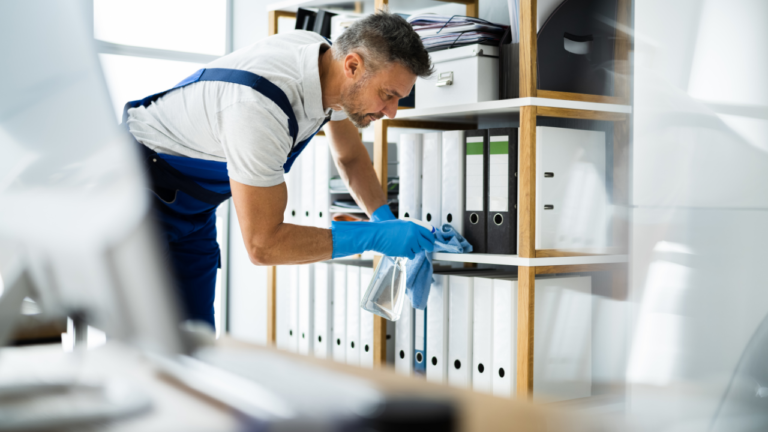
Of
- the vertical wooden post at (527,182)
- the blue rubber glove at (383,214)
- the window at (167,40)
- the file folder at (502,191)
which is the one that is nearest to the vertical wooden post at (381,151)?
the blue rubber glove at (383,214)

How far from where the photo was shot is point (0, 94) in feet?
0.53

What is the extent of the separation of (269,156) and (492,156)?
1.93 feet

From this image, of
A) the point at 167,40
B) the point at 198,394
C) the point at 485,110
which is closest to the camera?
the point at 198,394

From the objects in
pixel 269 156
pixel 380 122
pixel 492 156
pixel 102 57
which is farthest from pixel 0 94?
pixel 380 122

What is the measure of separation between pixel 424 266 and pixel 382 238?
0.18m

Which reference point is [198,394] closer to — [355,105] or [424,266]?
[355,105]

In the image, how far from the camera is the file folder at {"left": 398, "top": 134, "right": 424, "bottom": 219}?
1.73 m

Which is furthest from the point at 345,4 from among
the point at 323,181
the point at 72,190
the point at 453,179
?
the point at 72,190

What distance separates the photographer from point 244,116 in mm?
1222

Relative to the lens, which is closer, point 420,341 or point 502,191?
Result: point 502,191

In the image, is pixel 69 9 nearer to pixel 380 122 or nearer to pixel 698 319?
pixel 698 319

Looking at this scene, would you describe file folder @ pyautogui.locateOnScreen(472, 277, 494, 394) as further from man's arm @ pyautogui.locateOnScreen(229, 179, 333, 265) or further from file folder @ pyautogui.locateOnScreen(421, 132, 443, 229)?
man's arm @ pyautogui.locateOnScreen(229, 179, 333, 265)

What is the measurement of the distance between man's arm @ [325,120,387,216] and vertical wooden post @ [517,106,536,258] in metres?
0.40

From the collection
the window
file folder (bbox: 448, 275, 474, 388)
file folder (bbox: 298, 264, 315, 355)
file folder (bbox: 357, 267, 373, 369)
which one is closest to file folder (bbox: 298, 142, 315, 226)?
file folder (bbox: 298, 264, 315, 355)
